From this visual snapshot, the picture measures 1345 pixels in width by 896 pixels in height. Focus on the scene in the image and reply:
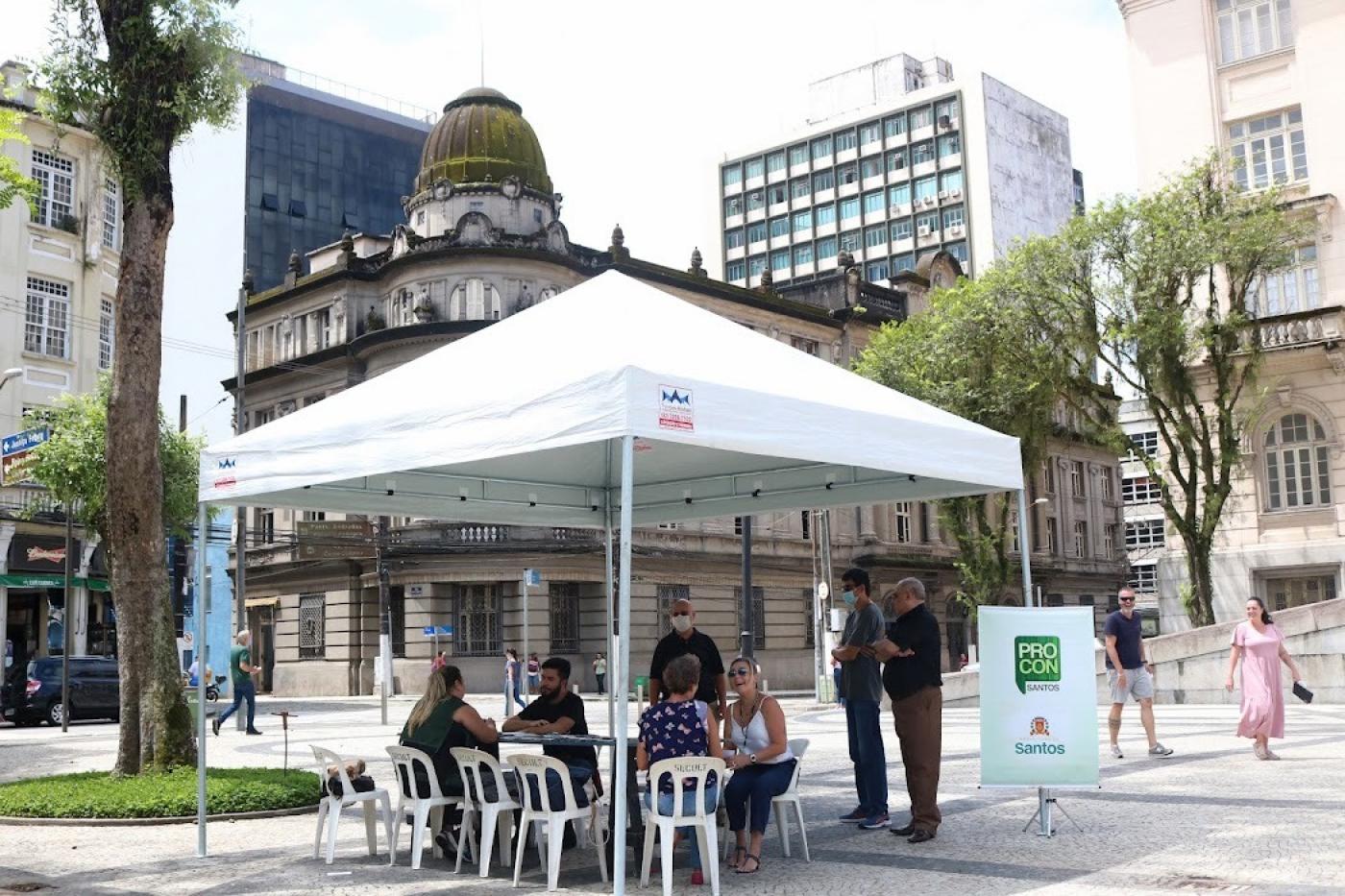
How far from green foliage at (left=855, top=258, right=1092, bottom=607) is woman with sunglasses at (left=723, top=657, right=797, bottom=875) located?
25.9 meters

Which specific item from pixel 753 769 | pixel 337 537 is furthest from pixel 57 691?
pixel 753 769

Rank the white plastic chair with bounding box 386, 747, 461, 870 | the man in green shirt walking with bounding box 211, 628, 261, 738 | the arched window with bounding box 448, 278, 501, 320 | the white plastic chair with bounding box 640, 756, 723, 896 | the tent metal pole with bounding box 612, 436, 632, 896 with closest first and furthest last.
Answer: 1. the tent metal pole with bounding box 612, 436, 632, 896
2. the white plastic chair with bounding box 640, 756, 723, 896
3. the white plastic chair with bounding box 386, 747, 461, 870
4. the man in green shirt walking with bounding box 211, 628, 261, 738
5. the arched window with bounding box 448, 278, 501, 320

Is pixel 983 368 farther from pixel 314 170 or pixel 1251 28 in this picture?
pixel 314 170

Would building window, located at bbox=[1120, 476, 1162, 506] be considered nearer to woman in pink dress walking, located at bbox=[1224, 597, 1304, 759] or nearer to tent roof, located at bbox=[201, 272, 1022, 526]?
woman in pink dress walking, located at bbox=[1224, 597, 1304, 759]

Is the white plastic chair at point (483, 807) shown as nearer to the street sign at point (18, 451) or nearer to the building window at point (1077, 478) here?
the street sign at point (18, 451)

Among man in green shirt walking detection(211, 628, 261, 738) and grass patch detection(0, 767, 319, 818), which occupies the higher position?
man in green shirt walking detection(211, 628, 261, 738)

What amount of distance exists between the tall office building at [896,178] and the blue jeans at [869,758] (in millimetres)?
77354

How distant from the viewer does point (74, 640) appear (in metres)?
41.6

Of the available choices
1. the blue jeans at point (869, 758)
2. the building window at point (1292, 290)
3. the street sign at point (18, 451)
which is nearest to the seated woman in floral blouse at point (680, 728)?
the blue jeans at point (869, 758)

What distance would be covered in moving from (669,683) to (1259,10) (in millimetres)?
33771

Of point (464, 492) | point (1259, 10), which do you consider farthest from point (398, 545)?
point (464, 492)

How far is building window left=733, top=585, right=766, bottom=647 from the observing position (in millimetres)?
50031

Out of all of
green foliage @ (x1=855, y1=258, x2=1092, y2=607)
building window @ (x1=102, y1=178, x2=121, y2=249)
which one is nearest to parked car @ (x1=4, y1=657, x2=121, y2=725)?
building window @ (x1=102, y1=178, x2=121, y2=249)

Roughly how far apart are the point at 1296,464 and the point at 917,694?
1103 inches
